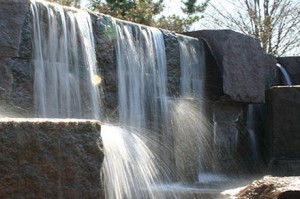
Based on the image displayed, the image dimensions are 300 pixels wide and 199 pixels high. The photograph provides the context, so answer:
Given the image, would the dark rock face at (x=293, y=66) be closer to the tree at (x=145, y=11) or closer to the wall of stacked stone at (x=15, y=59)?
the tree at (x=145, y=11)

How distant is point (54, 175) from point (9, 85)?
187 cm

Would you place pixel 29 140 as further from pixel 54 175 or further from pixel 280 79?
pixel 280 79

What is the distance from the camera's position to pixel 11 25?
5156mm

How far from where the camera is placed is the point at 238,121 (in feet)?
30.1

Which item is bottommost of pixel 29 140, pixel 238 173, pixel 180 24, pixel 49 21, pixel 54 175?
pixel 238 173

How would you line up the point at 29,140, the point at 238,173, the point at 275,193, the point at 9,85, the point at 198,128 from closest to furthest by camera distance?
the point at 29,140 < the point at 275,193 < the point at 9,85 < the point at 198,128 < the point at 238,173

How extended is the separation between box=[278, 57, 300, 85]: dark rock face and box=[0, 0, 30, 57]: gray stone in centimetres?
742

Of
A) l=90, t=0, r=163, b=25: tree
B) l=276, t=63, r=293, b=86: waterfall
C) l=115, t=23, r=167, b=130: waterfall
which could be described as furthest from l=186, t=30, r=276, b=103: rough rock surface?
l=90, t=0, r=163, b=25: tree

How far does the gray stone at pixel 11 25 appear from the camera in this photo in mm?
5070

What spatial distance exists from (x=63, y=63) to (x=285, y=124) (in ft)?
14.8

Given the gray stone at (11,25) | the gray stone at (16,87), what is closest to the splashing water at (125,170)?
the gray stone at (16,87)

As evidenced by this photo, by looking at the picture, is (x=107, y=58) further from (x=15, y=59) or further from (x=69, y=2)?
(x=69, y=2)

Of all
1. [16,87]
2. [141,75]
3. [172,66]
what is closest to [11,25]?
[16,87]

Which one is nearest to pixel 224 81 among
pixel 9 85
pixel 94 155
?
pixel 9 85
